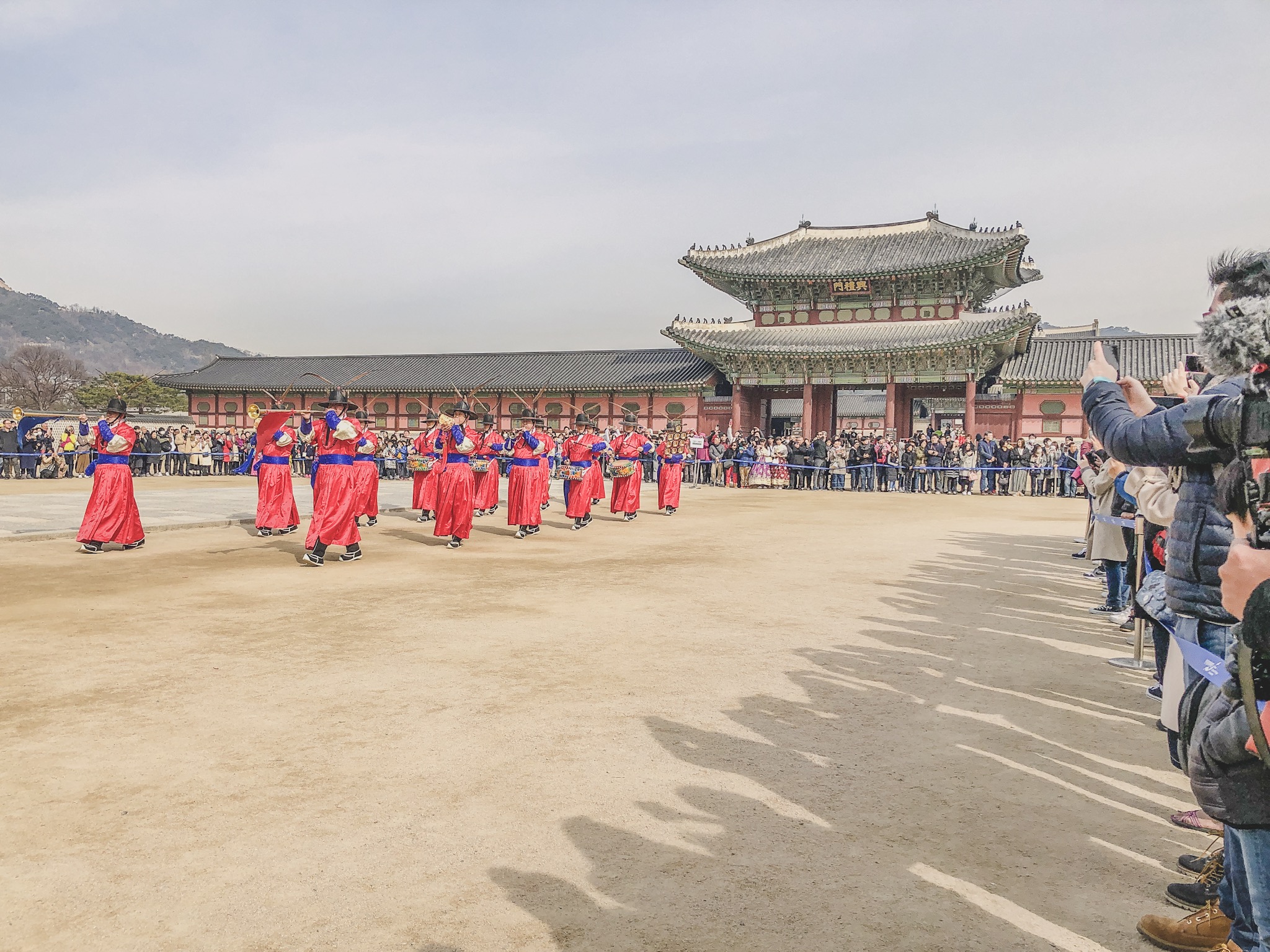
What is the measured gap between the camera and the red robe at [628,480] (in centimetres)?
1451

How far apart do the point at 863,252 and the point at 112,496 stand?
27094 millimetres

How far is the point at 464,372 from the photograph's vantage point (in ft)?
112

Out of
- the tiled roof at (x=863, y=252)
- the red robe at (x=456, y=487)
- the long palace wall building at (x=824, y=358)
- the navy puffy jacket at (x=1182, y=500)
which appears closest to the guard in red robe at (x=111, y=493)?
the red robe at (x=456, y=487)

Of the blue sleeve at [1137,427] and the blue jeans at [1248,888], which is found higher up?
the blue sleeve at [1137,427]

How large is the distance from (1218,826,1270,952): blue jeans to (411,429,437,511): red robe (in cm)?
1154

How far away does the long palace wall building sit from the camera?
89.7 ft

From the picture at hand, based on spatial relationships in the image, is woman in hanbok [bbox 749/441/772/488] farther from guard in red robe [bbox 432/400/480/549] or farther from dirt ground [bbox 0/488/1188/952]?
dirt ground [bbox 0/488/1188/952]

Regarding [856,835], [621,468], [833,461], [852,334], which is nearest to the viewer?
[856,835]

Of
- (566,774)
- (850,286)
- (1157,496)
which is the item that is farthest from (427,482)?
(850,286)

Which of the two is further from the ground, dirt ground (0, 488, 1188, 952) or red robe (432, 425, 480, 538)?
red robe (432, 425, 480, 538)

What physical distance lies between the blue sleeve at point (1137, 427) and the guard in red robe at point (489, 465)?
9408mm

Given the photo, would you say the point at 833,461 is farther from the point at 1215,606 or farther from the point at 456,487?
the point at 1215,606

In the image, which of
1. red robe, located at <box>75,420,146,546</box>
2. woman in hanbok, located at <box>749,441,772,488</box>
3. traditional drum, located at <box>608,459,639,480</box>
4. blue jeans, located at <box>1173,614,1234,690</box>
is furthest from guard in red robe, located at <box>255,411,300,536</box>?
woman in hanbok, located at <box>749,441,772,488</box>

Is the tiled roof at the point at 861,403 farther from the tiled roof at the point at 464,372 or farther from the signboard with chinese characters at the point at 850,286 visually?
the tiled roof at the point at 464,372
